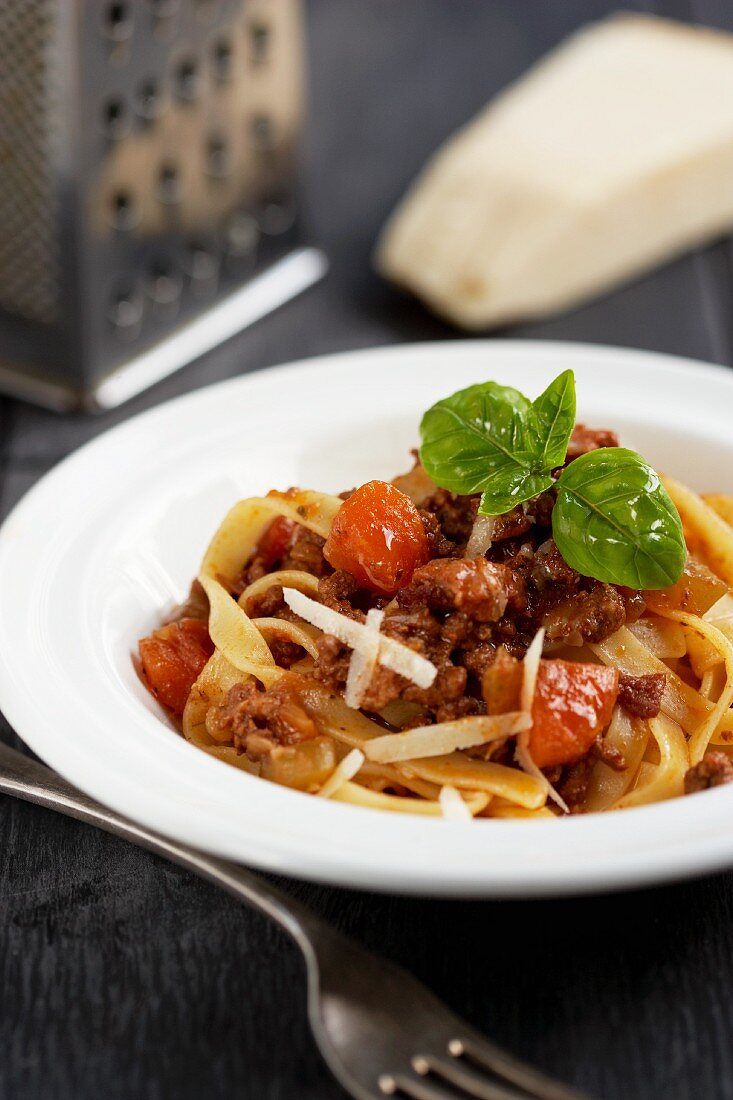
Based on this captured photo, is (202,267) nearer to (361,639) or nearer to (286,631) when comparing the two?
(286,631)

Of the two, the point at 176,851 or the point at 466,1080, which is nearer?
the point at 466,1080

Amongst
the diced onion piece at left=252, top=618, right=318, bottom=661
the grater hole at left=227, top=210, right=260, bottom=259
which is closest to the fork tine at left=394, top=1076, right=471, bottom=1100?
the diced onion piece at left=252, top=618, right=318, bottom=661

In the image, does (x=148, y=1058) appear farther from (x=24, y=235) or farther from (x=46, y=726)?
(x=24, y=235)

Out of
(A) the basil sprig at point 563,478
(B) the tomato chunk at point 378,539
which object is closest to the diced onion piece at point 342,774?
(B) the tomato chunk at point 378,539

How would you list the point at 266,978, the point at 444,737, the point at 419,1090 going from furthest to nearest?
the point at 444,737 < the point at 266,978 < the point at 419,1090

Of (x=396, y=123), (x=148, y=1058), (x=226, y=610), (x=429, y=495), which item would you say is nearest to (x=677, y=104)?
(x=396, y=123)

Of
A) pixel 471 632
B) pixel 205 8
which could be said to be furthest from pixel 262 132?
pixel 471 632
